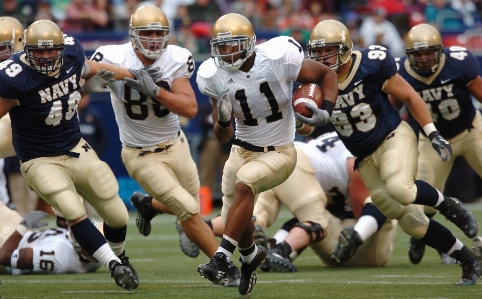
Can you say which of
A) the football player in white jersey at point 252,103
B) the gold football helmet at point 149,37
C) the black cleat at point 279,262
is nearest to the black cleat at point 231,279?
the football player in white jersey at point 252,103

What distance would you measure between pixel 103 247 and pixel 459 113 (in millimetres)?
2888

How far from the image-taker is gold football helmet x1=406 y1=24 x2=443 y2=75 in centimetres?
631

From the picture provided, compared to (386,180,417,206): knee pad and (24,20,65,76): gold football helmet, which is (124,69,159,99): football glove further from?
(386,180,417,206): knee pad

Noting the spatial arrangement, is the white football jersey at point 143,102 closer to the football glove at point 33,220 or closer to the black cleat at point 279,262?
the football glove at point 33,220

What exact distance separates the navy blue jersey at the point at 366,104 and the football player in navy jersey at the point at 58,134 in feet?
4.84

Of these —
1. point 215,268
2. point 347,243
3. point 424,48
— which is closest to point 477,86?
point 424,48

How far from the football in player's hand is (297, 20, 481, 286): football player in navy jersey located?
0.68 metres

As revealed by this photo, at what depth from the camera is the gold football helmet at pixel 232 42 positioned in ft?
16.5

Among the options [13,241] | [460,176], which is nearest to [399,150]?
[13,241]

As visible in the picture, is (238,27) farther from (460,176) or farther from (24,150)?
(460,176)

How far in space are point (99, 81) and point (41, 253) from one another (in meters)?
1.50

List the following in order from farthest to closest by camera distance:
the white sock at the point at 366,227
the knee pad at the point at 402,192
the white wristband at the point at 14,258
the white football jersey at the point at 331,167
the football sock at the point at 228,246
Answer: the white football jersey at the point at 331,167 < the white wristband at the point at 14,258 < the white sock at the point at 366,227 < the knee pad at the point at 402,192 < the football sock at the point at 228,246

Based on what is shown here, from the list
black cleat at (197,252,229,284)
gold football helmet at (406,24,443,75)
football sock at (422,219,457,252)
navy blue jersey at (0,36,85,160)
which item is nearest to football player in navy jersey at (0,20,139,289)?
navy blue jersey at (0,36,85,160)

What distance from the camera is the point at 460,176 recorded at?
10781mm
